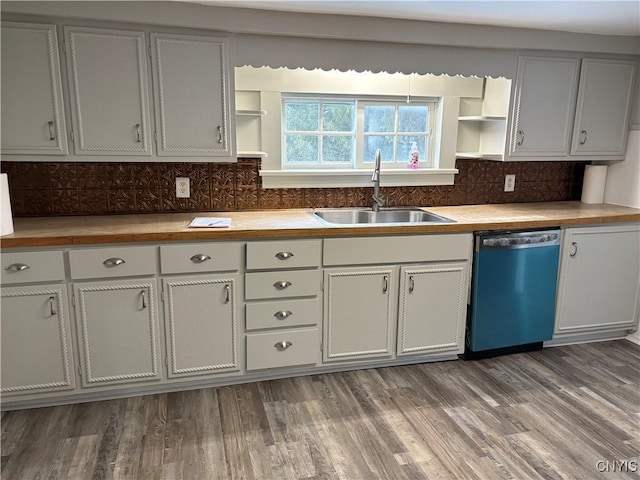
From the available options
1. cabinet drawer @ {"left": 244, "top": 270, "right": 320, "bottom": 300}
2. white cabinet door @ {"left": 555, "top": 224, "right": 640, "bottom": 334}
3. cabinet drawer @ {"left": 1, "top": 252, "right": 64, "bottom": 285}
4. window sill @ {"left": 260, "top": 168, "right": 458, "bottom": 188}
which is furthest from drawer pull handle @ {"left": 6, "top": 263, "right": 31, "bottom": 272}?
white cabinet door @ {"left": 555, "top": 224, "right": 640, "bottom": 334}

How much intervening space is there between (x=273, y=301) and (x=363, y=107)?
145 cm

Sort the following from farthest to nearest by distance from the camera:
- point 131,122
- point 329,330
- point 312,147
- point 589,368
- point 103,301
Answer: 1. point 312,147
2. point 589,368
3. point 329,330
4. point 131,122
5. point 103,301

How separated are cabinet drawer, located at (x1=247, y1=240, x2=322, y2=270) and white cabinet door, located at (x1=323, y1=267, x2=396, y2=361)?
0.14 meters

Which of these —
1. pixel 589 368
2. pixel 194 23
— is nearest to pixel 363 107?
pixel 194 23

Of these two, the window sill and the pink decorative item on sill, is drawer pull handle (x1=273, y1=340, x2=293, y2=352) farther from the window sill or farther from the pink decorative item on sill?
the pink decorative item on sill

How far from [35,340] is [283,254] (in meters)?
1.27

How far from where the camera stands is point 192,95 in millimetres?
2633

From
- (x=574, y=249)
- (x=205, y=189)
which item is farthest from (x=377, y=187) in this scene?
(x=574, y=249)

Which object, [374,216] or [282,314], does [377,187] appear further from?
[282,314]

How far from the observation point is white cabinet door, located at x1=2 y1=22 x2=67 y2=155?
2.38m

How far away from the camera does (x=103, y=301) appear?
2416 millimetres

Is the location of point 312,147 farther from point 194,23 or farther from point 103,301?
point 103,301

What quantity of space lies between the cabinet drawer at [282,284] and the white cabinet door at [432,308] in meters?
0.52

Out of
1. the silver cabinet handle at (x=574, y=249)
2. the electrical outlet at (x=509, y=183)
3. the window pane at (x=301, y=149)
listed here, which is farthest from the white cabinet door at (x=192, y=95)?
the silver cabinet handle at (x=574, y=249)
